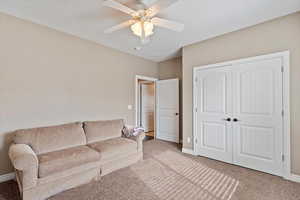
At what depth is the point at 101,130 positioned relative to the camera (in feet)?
9.57

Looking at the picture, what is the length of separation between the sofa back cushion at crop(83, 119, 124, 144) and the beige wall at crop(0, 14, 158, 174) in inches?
15.5

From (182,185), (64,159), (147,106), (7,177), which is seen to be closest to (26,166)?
(64,159)

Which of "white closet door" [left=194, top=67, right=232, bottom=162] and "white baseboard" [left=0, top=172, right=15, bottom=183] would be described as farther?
"white closet door" [left=194, top=67, right=232, bottom=162]

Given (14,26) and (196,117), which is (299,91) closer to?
(196,117)

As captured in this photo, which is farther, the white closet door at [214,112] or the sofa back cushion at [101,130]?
the white closet door at [214,112]

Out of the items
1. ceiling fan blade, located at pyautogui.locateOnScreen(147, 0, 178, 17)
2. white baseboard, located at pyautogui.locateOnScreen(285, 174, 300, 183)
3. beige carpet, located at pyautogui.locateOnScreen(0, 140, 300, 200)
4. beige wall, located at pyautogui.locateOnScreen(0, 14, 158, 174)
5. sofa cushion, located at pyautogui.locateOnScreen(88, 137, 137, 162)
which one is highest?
ceiling fan blade, located at pyautogui.locateOnScreen(147, 0, 178, 17)

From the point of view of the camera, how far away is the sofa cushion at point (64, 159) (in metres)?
1.82

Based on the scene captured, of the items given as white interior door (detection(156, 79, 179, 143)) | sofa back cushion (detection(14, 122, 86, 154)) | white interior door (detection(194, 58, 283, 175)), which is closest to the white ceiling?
white interior door (detection(194, 58, 283, 175))

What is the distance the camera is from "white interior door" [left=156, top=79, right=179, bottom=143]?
4359 mm

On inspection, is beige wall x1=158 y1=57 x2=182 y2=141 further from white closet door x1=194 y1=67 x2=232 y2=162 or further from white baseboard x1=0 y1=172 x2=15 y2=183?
white baseboard x1=0 y1=172 x2=15 y2=183

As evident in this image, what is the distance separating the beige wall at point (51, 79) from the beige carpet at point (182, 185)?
1112mm

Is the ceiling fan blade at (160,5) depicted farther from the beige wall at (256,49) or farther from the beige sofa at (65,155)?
the beige sofa at (65,155)

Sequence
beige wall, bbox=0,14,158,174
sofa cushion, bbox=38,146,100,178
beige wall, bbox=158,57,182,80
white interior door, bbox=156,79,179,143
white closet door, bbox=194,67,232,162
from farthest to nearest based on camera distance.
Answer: beige wall, bbox=158,57,182,80
white interior door, bbox=156,79,179,143
white closet door, bbox=194,67,232,162
beige wall, bbox=0,14,158,174
sofa cushion, bbox=38,146,100,178

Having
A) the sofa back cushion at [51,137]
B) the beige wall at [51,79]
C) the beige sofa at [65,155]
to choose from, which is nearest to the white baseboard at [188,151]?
the beige sofa at [65,155]
